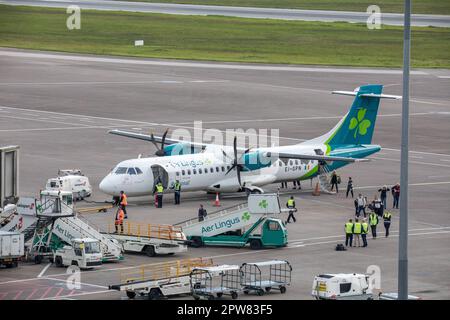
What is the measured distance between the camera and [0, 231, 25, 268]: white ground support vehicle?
46.8 meters

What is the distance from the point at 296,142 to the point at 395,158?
889 cm

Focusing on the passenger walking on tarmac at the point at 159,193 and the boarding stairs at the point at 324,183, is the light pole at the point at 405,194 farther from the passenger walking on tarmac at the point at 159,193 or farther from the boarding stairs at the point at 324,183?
the boarding stairs at the point at 324,183

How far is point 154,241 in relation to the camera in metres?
50.3

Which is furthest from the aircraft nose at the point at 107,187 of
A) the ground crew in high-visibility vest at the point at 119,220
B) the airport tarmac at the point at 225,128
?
the ground crew in high-visibility vest at the point at 119,220

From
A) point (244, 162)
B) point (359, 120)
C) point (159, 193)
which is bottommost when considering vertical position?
point (159, 193)

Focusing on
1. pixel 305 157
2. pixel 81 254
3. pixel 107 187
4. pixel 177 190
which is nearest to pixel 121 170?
pixel 107 187

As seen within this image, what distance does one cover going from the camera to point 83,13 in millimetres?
181250

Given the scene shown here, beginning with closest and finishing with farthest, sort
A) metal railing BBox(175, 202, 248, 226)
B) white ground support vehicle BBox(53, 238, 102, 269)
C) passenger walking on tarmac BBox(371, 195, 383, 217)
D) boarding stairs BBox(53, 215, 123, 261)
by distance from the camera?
white ground support vehicle BBox(53, 238, 102, 269) < boarding stairs BBox(53, 215, 123, 261) < metal railing BBox(175, 202, 248, 226) < passenger walking on tarmac BBox(371, 195, 383, 217)

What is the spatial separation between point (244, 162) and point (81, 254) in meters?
20.9

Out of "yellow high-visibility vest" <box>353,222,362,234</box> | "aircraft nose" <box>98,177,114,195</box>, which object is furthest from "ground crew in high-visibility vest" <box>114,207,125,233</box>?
"yellow high-visibility vest" <box>353,222,362,234</box>

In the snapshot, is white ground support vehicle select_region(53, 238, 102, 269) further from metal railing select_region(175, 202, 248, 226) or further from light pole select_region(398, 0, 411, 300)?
light pole select_region(398, 0, 411, 300)

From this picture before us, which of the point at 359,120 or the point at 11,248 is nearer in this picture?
the point at 11,248

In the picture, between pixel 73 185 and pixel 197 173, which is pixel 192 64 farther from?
pixel 73 185
